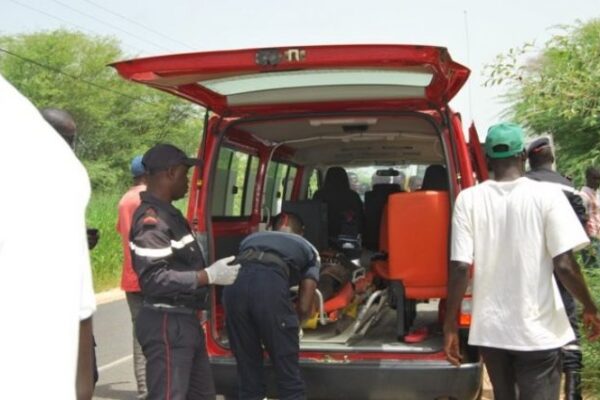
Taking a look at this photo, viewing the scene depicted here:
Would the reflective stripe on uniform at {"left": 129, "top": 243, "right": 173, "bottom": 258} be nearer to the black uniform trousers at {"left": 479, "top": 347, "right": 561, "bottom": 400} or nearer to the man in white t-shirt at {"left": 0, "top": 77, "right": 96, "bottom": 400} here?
the black uniform trousers at {"left": 479, "top": 347, "right": 561, "bottom": 400}

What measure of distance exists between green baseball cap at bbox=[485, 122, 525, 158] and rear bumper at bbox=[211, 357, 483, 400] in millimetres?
1250

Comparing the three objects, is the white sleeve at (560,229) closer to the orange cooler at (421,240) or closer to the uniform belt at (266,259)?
the orange cooler at (421,240)

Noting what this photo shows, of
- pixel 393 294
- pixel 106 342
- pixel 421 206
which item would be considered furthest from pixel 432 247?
pixel 106 342

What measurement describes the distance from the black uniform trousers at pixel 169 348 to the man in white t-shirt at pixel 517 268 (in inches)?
53.9

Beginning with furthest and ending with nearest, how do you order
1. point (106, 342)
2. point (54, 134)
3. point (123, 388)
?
1. point (106, 342)
2. point (123, 388)
3. point (54, 134)

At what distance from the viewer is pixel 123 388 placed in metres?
6.56

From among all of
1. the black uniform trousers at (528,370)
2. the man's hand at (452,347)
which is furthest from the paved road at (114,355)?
the black uniform trousers at (528,370)

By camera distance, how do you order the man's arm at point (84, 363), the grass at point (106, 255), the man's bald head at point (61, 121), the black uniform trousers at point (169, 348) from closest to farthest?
the man's arm at point (84, 363), the man's bald head at point (61, 121), the black uniform trousers at point (169, 348), the grass at point (106, 255)

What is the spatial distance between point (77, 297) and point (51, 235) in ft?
0.32

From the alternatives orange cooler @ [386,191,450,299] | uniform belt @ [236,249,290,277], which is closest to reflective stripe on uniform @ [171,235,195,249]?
uniform belt @ [236,249,290,277]

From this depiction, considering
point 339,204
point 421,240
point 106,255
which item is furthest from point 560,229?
point 106,255

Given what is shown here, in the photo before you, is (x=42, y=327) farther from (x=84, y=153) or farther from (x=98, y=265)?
(x=84, y=153)

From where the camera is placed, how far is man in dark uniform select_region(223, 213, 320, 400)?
430 centimetres

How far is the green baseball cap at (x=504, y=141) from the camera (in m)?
3.68
